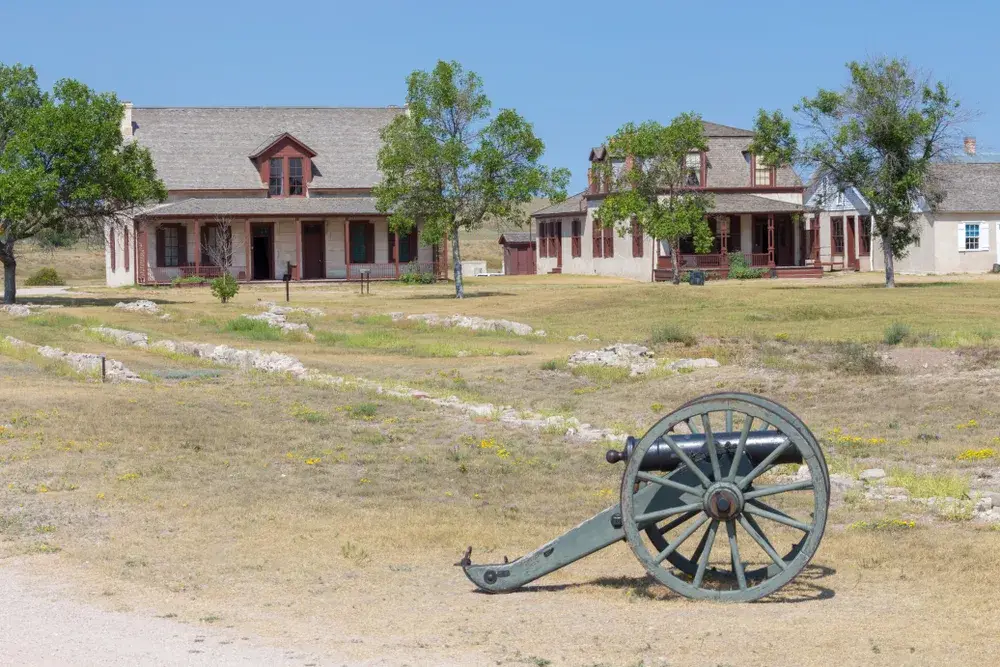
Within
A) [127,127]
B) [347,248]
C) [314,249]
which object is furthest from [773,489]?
[127,127]

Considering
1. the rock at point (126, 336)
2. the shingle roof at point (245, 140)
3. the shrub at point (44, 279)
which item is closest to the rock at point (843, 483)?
the rock at point (126, 336)

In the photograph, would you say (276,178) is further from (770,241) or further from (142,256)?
(770,241)

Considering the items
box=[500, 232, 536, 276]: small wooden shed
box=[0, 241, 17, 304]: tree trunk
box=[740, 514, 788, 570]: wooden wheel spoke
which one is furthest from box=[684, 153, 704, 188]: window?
box=[740, 514, 788, 570]: wooden wheel spoke

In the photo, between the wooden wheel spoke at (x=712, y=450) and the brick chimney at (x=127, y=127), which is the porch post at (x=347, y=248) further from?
the wooden wheel spoke at (x=712, y=450)

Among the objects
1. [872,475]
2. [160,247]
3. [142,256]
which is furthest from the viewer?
[160,247]

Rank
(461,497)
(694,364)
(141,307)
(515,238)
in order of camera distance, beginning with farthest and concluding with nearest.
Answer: (515,238), (141,307), (694,364), (461,497)

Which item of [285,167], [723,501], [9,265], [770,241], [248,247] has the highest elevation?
[285,167]

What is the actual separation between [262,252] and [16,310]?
2191cm

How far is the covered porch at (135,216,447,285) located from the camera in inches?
2442

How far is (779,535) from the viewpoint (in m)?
11.9

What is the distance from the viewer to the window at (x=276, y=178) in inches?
2532

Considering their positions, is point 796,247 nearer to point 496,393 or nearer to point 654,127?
point 654,127

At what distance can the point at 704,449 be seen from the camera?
30.3 feet

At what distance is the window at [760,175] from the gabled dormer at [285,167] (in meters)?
19.5
